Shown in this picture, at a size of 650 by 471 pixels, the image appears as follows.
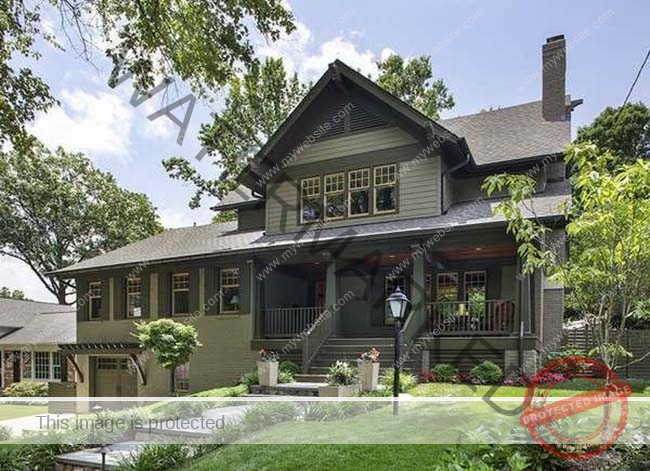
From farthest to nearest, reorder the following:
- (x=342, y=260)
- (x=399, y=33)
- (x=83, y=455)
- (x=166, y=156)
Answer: (x=166, y=156) < (x=342, y=260) < (x=399, y=33) < (x=83, y=455)

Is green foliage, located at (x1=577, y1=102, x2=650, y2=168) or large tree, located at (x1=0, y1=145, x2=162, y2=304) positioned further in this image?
large tree, located at (x1=0, y1=145, x2=162, y2=304)

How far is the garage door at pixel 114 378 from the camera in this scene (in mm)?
17562

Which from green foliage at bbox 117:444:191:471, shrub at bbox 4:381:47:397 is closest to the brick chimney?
green foliage at bbox 117:444:191:471

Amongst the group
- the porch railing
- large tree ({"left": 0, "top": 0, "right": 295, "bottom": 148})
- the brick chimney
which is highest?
the brick chimney

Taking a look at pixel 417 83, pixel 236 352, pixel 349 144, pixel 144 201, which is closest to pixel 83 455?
pixel 236 352

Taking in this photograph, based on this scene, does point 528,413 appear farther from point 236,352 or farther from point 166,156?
point 166,156

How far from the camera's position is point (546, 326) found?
1256cm

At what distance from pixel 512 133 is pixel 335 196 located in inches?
226

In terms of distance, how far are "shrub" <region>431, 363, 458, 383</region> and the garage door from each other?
10484 mm

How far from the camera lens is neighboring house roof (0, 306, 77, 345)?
2308cm

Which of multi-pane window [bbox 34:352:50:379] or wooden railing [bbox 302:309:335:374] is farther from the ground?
wooden railing [bbox 302:309:335:374]

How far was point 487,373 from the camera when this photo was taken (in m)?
11.1

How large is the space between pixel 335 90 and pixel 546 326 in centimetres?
857

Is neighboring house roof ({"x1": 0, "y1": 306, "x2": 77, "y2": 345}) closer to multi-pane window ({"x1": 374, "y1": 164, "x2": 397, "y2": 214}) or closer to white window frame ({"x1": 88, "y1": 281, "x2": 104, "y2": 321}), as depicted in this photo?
white window frame ({"x1": 88, "y1": 281, "x2": 104, "y2": 321})
